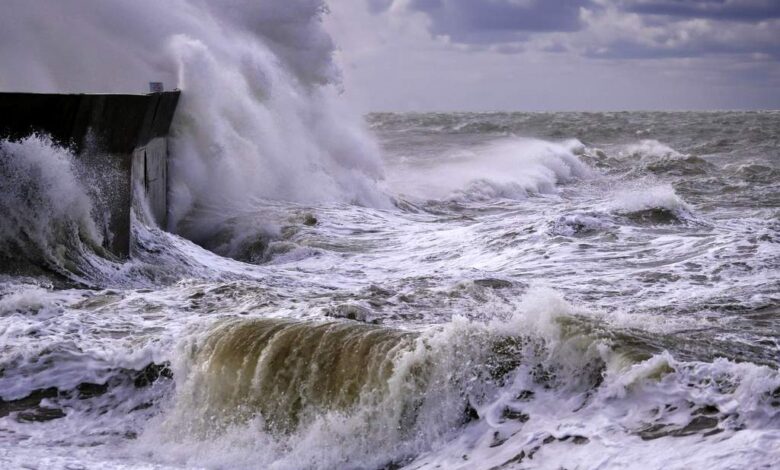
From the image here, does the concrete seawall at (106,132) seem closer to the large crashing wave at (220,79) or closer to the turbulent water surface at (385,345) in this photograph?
the turbulent water surface at (385,345)

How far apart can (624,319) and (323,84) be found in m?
14.1

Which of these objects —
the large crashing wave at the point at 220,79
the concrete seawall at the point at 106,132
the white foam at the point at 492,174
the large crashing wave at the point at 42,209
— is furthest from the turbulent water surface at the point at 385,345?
the white foam at the point at 492,174

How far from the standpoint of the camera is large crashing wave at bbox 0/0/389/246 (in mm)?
14445

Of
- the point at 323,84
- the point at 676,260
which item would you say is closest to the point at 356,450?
the point at 676,260

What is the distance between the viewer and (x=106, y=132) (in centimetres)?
946

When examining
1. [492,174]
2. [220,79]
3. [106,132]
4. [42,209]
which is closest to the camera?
[42,209]

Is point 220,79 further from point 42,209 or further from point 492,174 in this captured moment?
point 492,174

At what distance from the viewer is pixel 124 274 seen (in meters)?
9.12

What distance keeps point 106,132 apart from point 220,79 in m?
5.98

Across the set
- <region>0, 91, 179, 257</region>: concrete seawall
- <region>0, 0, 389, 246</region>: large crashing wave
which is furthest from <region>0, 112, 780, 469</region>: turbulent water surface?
<region>0, 0, 389, 246</region>: large crashing wave

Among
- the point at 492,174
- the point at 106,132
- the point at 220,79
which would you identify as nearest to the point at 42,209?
the point at 106,132

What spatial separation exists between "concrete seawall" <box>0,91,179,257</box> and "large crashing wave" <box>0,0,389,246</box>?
269cm

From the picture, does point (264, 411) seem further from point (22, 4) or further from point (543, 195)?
point (543, 195)

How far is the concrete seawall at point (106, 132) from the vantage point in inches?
334
